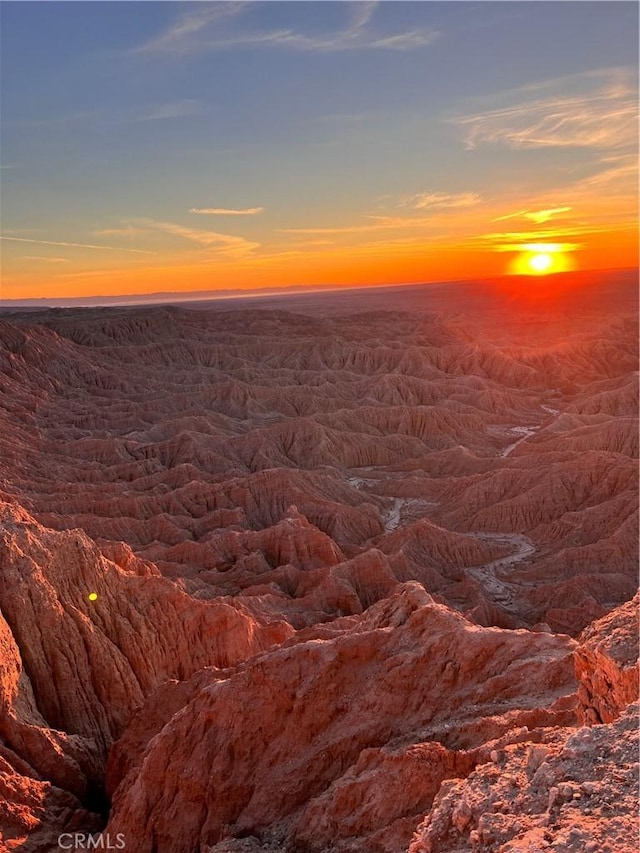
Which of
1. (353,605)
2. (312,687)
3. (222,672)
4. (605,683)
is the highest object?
(605,683)

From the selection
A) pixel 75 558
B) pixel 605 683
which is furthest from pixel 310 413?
pixel 605 683

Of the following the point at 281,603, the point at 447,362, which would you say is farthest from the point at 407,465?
the point at 447,362

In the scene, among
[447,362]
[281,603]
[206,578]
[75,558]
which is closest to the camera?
[75,558]

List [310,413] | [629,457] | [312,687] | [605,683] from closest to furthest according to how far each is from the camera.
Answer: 1. [605,683]
2. [312,687]
3. [629,457]
4. [310,413]

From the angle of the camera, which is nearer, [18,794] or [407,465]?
[18,794]

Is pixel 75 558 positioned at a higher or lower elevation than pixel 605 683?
lower

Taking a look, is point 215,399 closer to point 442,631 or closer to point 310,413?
point 310,413
